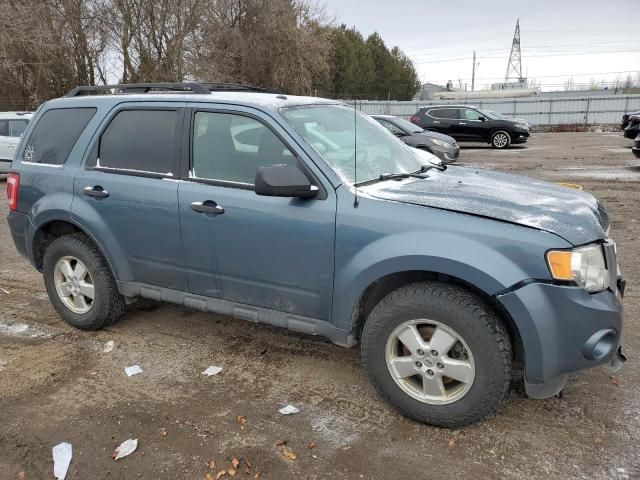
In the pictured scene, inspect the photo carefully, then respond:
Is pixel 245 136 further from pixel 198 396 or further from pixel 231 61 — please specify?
pixel 231 61

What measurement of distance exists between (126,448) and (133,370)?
3.05 ft

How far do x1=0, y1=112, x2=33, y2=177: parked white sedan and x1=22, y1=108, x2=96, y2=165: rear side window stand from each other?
368 inches

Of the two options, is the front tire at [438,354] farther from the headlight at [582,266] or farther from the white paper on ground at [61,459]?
the white paper on ground at [61,459]

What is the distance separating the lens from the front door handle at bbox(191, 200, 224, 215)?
3486 mm

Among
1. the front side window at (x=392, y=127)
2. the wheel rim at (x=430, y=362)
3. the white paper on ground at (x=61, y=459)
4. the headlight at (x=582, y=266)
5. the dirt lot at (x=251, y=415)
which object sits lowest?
the white paper on ground at (x=61, y=459)

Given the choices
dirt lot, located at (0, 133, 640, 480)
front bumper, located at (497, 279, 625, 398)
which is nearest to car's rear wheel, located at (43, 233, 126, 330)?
dirt lot, located at (0, 133, 640, 480)

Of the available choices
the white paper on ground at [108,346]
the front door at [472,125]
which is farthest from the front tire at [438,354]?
the front door at [472,125]

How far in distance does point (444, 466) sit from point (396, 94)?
190ft

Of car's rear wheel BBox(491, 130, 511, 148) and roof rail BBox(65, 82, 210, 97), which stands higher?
roof rail BBox(65, 82, 210, 97)

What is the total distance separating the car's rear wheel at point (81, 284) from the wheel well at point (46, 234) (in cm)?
9

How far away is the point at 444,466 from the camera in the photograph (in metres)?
2.75

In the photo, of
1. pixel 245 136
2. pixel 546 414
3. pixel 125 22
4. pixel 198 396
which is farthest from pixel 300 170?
pixel 125 22

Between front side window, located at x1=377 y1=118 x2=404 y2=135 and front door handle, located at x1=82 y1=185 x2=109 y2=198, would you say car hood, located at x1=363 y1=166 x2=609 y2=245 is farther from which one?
front side window, located at x1=377 y1=118 x2=404 y2=135

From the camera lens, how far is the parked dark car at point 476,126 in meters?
20.4
